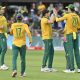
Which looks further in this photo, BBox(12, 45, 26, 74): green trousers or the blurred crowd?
the blurred crowd

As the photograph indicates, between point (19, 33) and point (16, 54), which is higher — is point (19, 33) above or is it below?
above

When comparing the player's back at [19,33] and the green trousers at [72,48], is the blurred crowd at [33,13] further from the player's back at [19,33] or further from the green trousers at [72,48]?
the player's back at [19,33]

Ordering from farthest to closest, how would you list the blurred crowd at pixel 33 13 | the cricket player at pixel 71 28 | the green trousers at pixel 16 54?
the blurred crowd at pixel 33 13 → the cricket player at pixel 71 28 → the green trousers at pixel 16 54

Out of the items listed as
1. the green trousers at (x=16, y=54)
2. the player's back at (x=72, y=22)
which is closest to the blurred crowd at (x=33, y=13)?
the player's back at (x=72, y=22)

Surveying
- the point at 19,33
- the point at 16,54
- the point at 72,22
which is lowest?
the point at 16,54

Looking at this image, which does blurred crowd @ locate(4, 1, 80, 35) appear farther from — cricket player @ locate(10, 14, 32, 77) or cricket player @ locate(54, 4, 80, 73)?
cricket player @ locate(10, 14, 32, 77)

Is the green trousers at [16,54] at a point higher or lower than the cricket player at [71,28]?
lower

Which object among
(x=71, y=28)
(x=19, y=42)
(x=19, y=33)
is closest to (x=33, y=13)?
(x=71, y=28)

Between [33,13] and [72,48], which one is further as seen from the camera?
[33,13]

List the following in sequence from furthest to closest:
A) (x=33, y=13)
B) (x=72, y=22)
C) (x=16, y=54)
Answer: (x=33, y=13), (x=72, y=22), (x=16, y=54)

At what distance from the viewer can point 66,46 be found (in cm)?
1800

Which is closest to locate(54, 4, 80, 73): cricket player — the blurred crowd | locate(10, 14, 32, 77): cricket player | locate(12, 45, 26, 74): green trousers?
locate(10, 14, 32, 77): cricket player

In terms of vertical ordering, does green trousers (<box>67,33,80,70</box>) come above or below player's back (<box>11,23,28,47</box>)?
below

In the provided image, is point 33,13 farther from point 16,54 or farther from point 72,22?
point 16,54
